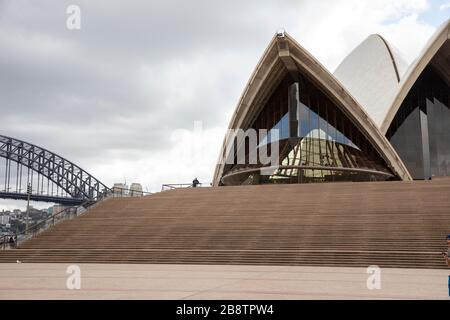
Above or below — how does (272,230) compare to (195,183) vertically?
below

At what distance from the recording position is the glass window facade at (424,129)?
34.9 metres

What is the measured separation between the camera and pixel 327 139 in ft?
110

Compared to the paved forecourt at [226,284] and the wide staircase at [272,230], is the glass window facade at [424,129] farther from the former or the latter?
the paved forecourt at [226,284]

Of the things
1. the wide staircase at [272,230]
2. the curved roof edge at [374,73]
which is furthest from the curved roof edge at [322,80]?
the wide staircase at [272,230]

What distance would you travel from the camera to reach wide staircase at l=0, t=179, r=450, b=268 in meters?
14.2

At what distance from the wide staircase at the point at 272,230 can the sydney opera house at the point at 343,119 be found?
35.0 ft

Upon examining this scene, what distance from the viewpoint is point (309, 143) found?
109ft

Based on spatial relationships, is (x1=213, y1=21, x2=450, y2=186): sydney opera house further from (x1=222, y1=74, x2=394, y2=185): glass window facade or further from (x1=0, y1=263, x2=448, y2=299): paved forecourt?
(x1=0, y1=263, x2=448, y2=299): paved forecourt

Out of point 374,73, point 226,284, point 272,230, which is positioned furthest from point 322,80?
point 226,284

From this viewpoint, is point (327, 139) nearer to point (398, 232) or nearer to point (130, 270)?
point (398, 232)

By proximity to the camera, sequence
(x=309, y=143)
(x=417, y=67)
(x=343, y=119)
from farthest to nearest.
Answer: (x=343, y=119) → (x=309, y=143) → (x=417, y=67)

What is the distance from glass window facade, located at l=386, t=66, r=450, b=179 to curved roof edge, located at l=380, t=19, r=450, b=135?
217 cm

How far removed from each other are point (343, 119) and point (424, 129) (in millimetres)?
6426

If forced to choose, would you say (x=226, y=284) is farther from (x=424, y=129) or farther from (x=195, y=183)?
(x=424, y=129)
